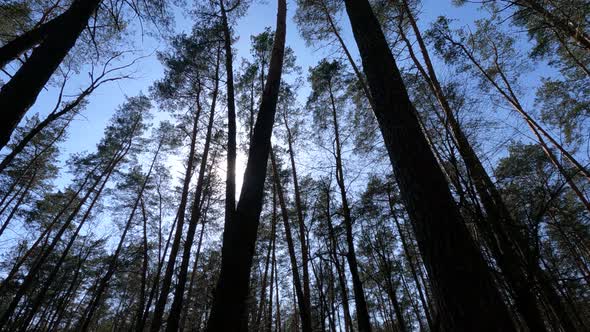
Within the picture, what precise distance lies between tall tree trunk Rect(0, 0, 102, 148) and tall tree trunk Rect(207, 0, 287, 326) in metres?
1.95

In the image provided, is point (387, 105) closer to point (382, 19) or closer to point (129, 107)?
point (382, 19)

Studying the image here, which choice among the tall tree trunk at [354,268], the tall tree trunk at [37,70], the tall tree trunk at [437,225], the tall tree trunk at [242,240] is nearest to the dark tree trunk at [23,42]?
the tall tree trunk at [37,70]

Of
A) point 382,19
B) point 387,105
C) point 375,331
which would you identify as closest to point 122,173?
point 382,19

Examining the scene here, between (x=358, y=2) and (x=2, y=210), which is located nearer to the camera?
(x=358, y=2)

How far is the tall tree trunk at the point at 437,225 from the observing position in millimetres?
1104

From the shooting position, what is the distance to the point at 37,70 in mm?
2215

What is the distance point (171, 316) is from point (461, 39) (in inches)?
478

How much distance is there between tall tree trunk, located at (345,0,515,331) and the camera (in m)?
1.10

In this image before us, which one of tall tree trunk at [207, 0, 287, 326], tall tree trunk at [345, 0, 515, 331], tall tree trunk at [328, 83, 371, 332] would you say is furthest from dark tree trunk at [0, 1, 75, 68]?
tall tree trunk at [328, 83, 371, 332]

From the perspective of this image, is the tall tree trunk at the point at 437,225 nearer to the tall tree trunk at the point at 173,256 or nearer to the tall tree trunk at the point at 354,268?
the tall tree trunk at the point at 354,268

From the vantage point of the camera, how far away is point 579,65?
343 inches

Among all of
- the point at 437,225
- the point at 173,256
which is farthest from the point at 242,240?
the point at 173,256

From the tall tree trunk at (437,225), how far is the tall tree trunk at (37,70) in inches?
120

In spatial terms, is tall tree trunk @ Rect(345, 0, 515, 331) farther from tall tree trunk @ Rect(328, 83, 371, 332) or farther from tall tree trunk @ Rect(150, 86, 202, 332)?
tall tree trunk @ Rect(150, 86, 202, 332)
